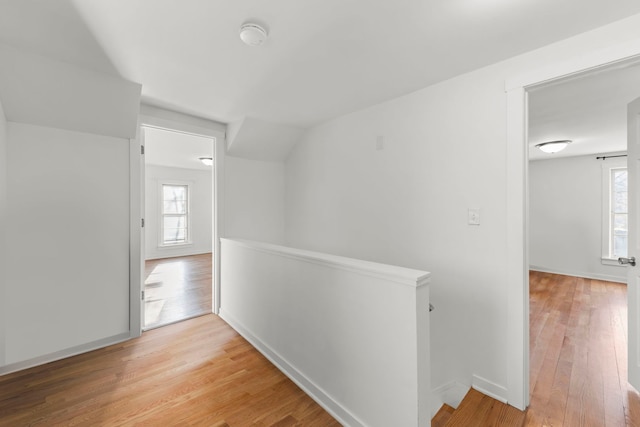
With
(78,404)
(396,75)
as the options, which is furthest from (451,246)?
(78,404)

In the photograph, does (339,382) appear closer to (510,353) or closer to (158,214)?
(510,353)

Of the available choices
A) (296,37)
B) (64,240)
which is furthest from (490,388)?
(64,240)

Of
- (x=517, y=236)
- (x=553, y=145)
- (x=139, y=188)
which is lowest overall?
(x=517, y=236)

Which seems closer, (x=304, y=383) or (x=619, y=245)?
(x=304, y=383)

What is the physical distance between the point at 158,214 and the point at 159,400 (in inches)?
229

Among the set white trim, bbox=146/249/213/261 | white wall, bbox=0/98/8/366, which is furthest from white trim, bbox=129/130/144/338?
white trim, bbox=146/249/213/261

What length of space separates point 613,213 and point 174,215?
9.39m

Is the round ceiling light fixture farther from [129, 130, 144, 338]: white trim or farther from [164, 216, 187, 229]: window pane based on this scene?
[164, 216, 187, 229]: window pane

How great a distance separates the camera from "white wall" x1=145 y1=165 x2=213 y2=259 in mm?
6434

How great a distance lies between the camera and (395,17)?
4.59 feet

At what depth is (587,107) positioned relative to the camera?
8.55 ft

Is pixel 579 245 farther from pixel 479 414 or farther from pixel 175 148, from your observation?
pixel 175 148

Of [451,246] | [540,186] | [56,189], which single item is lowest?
[451,246]

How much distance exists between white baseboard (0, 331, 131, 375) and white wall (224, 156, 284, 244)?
144 cm
